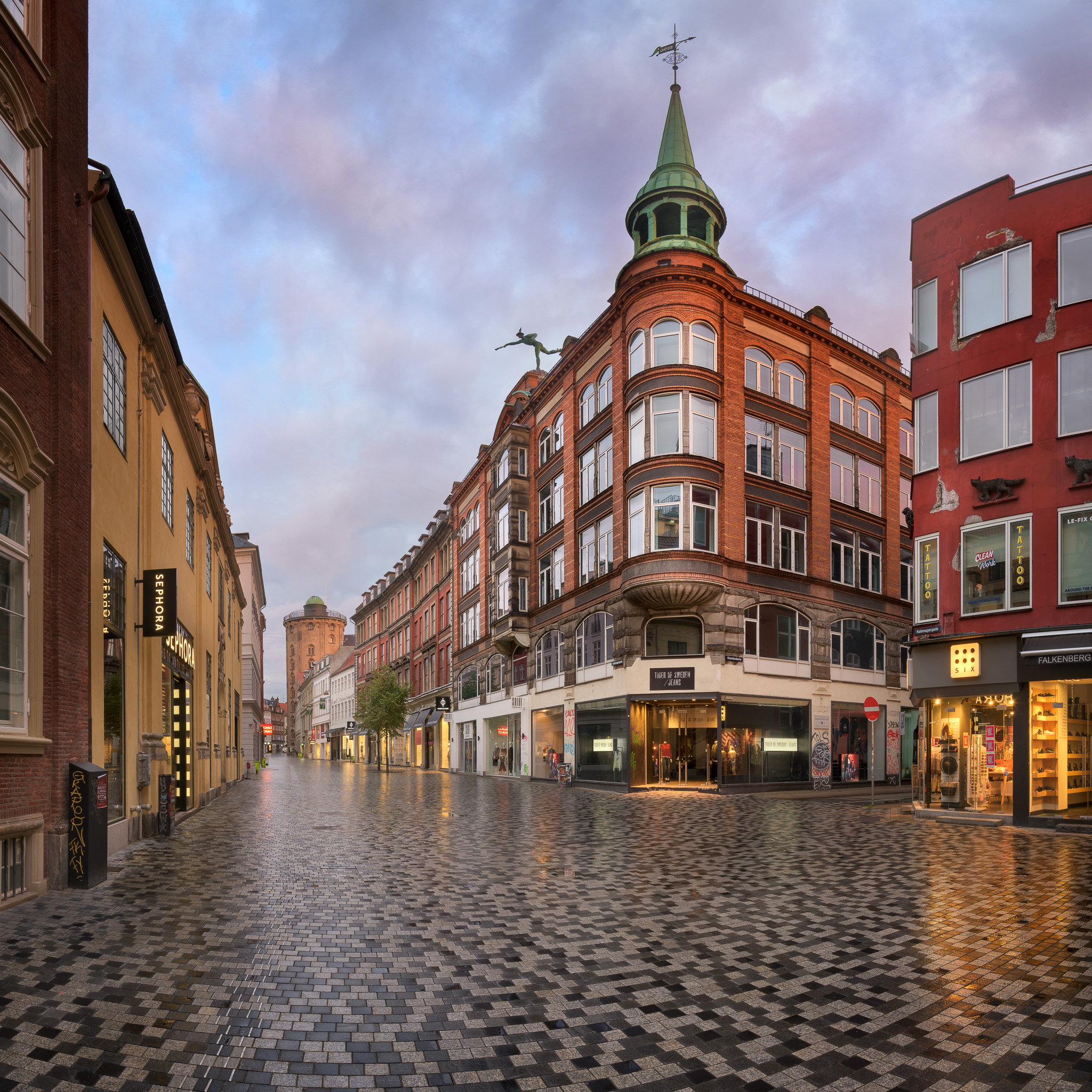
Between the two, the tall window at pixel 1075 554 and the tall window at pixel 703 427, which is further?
the tall window at pixel 703 427

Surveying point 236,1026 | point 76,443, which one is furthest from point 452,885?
point 76,443

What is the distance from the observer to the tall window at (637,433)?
105 feet

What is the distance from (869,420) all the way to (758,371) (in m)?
8.25

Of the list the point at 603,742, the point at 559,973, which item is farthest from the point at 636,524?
the point at 559,973

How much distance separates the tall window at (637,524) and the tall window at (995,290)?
13176 mm

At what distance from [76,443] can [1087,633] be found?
62.7 ft

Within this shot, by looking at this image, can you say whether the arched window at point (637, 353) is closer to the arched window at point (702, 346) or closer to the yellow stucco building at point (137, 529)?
the arched window at point (702, 346)

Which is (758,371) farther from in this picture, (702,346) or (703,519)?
(703,519)

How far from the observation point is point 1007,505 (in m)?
19.5

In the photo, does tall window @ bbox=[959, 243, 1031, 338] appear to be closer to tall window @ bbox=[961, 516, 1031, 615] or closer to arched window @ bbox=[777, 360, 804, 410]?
Result: tall window @ bbox=[961, 516, 1031, 615]

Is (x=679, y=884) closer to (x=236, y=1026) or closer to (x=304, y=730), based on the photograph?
(x=236, y=1026)

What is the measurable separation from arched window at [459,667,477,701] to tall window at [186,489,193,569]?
28676mm

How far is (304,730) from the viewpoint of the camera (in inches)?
6496

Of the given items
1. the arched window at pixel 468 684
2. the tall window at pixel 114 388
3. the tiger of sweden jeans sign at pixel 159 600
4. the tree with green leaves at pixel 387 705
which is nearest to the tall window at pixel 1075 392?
the tiger of sweden jeans sign at pixel 159 600
